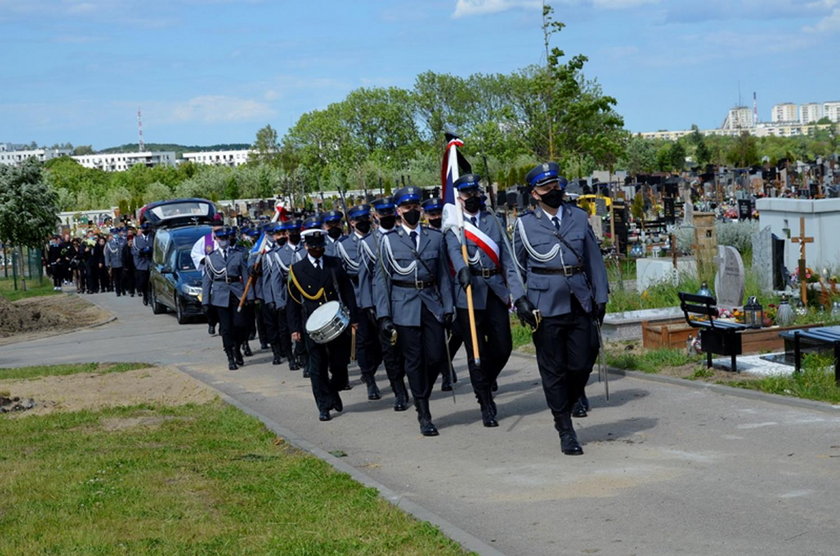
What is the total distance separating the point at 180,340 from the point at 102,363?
3.32m

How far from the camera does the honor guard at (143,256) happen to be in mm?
32688

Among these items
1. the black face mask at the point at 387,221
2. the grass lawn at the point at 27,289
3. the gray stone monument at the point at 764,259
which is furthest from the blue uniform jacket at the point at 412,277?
the grass lawn at the point at 27,289

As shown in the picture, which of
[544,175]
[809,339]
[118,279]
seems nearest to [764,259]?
[809,339]

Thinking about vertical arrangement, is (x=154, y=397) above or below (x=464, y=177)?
below

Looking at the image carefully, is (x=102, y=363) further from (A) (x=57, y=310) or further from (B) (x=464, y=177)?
(A) (x=57, y=310)

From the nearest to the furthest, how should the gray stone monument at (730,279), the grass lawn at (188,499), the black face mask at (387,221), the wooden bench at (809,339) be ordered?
1. the grass lawn at (188,499)
2. the wooden bench at (809,339)
3. the black face mask at (387,221)
4. the gray stone monument at (730,279)

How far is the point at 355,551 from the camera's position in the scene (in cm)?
724

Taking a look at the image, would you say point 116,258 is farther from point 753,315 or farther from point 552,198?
point 552,198

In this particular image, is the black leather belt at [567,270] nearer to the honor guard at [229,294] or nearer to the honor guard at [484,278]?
the honor guard at [484,278]

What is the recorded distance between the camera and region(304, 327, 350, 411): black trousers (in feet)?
41.2

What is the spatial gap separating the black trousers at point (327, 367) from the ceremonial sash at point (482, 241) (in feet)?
5.54

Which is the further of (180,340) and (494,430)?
(180,340)

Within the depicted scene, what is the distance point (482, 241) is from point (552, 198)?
164cm

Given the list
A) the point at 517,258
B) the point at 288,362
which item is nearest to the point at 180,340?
the point at 288,362
